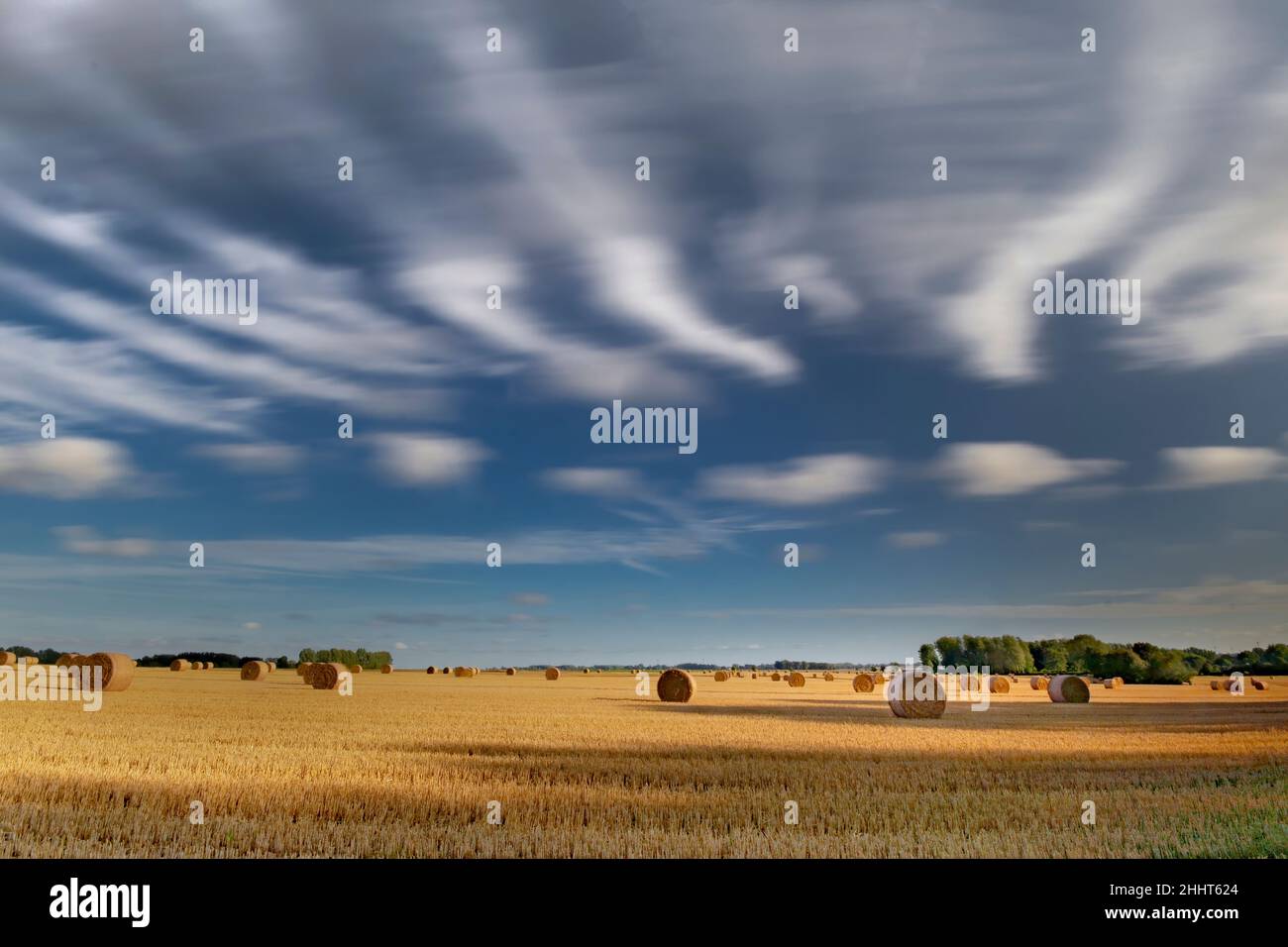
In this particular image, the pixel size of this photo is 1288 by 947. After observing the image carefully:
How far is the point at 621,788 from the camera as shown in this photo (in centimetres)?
1661

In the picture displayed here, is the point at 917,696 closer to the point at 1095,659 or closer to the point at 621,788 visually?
the point at 621,788

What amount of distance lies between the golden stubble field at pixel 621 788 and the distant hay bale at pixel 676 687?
1510 centimetres

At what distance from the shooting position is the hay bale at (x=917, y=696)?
3569 cm

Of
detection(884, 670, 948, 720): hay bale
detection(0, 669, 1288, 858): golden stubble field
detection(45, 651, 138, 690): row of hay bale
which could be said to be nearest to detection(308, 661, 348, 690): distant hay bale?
detection(45, 651, 138, 690): row of hay bale

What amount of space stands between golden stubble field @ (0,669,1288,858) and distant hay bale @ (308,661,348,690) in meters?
24.4

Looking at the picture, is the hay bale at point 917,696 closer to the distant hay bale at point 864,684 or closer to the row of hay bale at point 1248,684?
the distant hay bale at point 864,684

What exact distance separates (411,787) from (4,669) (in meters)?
50.6

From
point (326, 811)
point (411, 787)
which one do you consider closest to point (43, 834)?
point (326, 811)

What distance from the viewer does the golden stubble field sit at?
1249 cm

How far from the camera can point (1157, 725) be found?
1337 inches

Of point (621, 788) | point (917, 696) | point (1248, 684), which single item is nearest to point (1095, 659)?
Answer: point (1248, 684)

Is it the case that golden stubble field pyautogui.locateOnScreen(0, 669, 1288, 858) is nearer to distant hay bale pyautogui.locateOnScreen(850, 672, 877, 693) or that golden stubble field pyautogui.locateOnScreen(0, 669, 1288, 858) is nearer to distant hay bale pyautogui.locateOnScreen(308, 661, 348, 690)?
distant hay bale pyautogui.locateOnScreen(308, 661, 348, 690)

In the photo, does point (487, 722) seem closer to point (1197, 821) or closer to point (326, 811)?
point (326, 811)

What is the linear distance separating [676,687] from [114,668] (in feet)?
86.1
